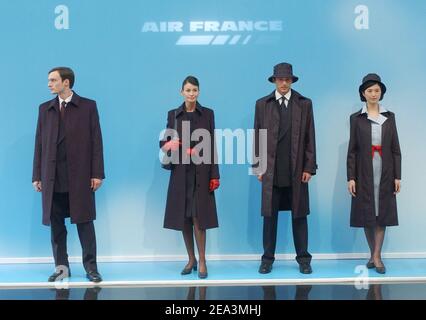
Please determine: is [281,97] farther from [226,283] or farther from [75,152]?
[75,152]

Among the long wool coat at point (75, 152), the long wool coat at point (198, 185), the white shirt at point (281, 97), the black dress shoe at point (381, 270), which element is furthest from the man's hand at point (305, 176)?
the long wool coat at point (75, 152)

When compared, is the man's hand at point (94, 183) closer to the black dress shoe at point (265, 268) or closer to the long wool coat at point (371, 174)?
the black dress shoe at point (265, 268)

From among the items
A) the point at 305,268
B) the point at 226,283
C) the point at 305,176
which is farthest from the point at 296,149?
the point at 226,283

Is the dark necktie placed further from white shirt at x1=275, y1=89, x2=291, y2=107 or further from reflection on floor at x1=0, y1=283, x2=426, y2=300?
white shirt at x1=275, y1=89, x2=291, y2=107

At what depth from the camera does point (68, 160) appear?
177 inches

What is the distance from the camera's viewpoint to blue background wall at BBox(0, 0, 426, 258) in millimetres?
5398

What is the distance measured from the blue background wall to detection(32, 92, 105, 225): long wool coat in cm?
87

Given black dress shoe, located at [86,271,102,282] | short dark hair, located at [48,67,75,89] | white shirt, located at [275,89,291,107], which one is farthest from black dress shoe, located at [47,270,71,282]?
white shirt, located at [275,89,291,107]

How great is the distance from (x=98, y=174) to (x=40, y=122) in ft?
2.19

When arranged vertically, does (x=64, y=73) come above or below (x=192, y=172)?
above

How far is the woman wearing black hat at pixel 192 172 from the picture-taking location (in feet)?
15.4

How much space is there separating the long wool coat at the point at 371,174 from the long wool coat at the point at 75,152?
226 centimetres

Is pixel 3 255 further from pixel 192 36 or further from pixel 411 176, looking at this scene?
pixel 411 176

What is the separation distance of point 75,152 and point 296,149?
6.15ft
